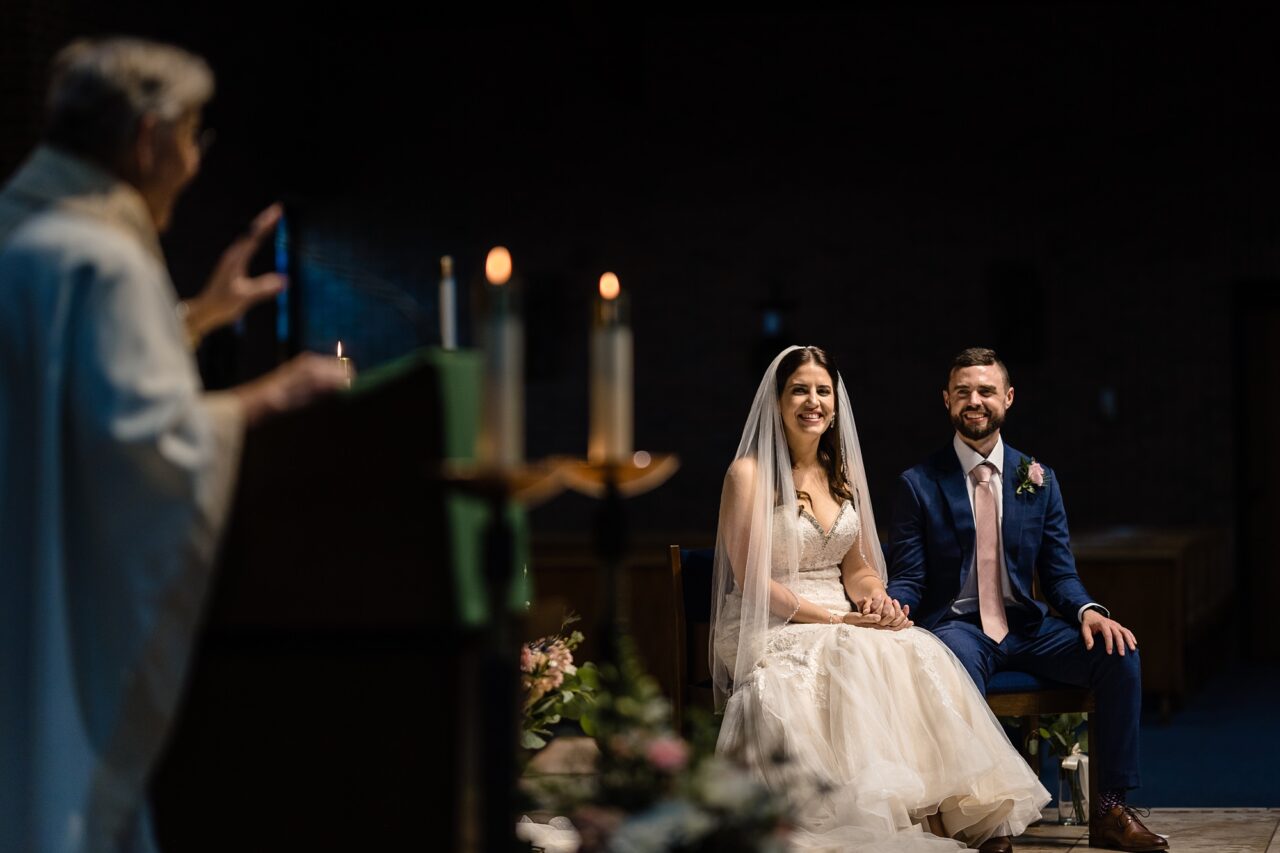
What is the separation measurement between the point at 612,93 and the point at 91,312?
9969mm

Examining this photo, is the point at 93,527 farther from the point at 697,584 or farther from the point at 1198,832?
the point at 1198,832

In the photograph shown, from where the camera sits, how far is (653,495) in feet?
39.1

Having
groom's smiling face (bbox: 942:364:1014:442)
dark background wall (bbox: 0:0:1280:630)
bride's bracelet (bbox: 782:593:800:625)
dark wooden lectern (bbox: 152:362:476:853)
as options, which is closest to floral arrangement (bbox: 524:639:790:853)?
dark wooden lectern (bbox: 152:362:476:853)

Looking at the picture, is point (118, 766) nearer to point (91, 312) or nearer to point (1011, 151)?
point (91, 312)

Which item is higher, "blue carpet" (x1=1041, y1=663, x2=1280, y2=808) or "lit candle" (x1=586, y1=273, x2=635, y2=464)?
"lit candle" (x1=586, y1=273, x2=635, y2=464)

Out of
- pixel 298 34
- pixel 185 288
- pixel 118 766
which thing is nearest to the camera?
pixel 118 766

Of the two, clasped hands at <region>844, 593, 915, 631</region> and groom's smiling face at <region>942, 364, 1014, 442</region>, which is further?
groom's smiling face at <region>942, 364, 1014, 442</region>

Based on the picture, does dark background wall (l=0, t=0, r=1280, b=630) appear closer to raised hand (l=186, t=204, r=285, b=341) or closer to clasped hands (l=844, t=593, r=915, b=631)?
clasped hands (l=844, t=593, r=915, b=631)

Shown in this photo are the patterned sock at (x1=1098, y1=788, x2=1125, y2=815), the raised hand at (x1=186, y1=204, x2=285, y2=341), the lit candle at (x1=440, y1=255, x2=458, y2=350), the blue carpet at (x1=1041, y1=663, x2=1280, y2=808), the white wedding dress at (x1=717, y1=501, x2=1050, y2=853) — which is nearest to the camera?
the raised hand at (x1=186, y1=204, x2=285, y2=341)

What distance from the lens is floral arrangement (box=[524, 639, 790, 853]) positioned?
2.02 meters

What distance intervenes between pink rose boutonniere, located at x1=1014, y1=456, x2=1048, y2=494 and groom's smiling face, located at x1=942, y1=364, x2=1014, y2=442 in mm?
150

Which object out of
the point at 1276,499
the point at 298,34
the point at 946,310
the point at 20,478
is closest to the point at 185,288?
the point at 298,34

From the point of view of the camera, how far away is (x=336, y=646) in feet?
6.81

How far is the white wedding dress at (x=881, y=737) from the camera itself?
422 centimetres
